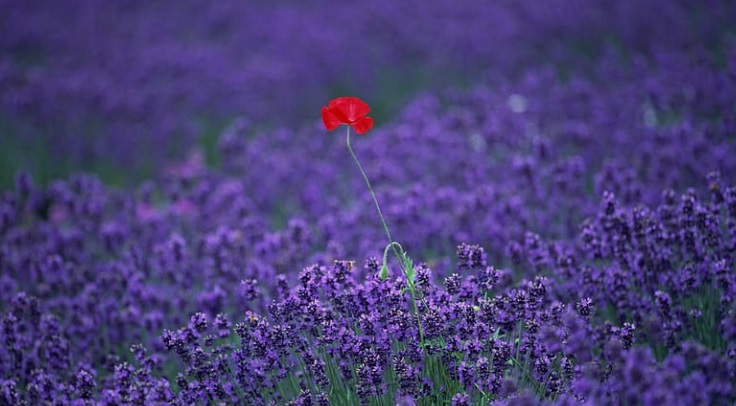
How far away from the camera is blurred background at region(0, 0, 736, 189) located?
7.93 m

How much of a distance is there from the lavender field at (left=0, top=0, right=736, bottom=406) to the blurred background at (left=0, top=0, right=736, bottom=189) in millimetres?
45

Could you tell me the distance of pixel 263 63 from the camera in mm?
9852

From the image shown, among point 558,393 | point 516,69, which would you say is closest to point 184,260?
point 558,393

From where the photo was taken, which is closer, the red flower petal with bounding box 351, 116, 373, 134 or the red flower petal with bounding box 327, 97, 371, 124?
the red flower petal with bounding box 327, 97, 371, 124

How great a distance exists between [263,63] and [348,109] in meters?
7.39

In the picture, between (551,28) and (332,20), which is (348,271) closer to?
(551,28)

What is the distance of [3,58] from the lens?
10.6m

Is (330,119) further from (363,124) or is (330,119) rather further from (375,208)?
(375,208)

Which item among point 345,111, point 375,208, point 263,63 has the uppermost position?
point 263,63

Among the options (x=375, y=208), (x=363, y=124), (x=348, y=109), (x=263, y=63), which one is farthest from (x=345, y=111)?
(x=263, y=63)

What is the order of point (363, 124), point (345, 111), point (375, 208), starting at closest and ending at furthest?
point (345, 111)
point (363, 124)
point (375, 208)

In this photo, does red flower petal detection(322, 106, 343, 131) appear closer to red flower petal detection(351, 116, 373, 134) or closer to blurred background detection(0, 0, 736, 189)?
red flower petal detection(351, 116, 373, 134)

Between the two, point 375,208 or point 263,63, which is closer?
point 375,208

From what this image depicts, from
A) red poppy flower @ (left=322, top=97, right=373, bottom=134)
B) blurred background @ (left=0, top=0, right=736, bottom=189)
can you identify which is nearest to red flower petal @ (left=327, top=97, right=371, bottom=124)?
red poppy flower @ (left=322, top=97, right=373, bottom=134)
